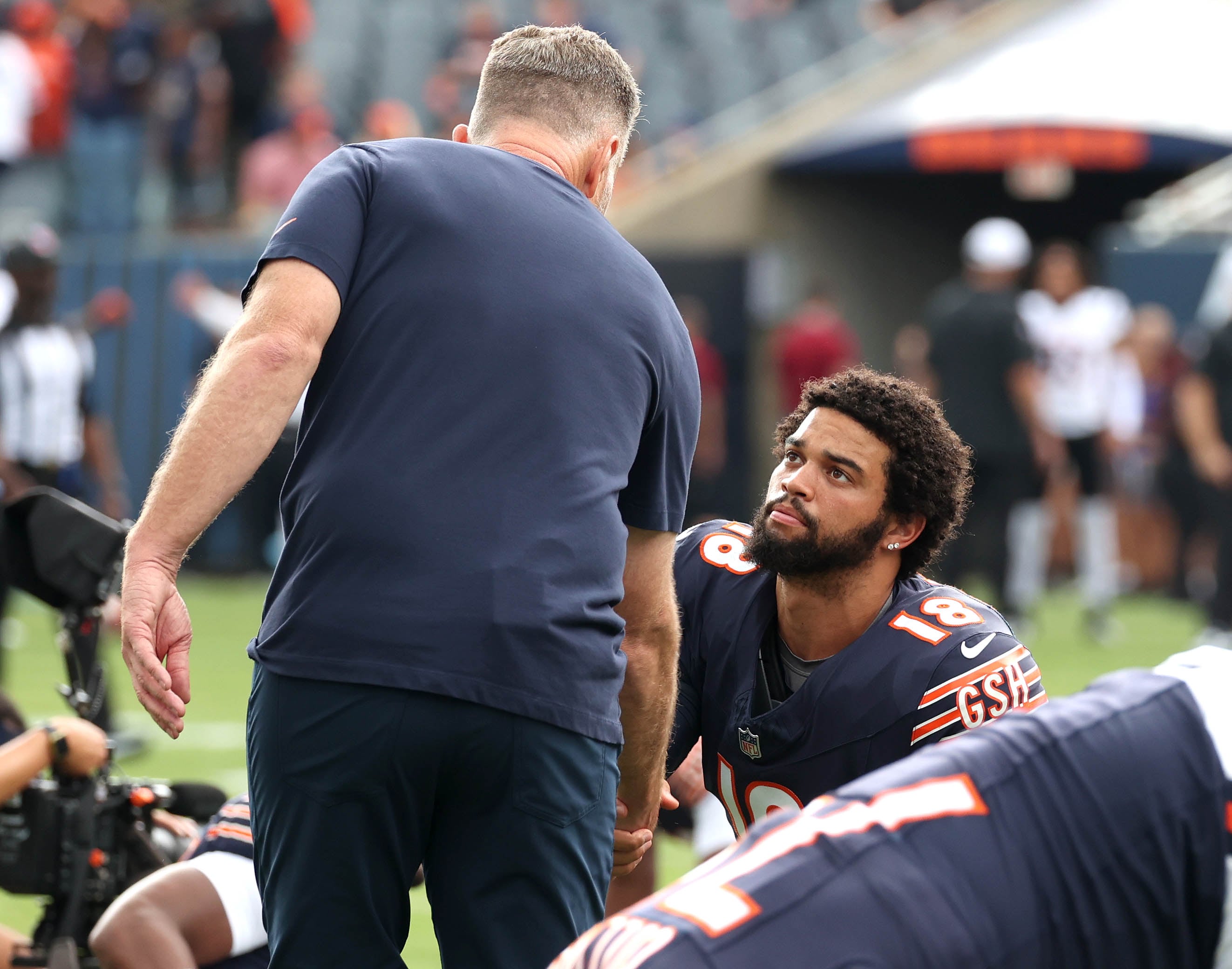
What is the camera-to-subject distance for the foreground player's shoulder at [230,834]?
3.56m

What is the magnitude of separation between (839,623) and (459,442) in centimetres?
118

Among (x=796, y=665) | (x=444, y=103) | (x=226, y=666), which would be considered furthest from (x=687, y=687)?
(x=444, y=103)

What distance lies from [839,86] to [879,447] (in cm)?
1365

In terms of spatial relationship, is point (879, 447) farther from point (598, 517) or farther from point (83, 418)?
point (83, 418)

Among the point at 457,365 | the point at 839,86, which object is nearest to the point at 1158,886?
the point at 457,365

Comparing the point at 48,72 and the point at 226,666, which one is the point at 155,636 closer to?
the point at 226,666

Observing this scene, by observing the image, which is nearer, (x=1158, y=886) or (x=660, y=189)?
(x=1158, y=886)

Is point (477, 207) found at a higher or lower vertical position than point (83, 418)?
higher

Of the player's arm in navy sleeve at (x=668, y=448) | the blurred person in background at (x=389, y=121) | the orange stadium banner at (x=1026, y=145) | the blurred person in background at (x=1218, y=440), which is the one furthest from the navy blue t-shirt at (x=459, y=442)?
the orange stadium banner at (x=1026, y=145)

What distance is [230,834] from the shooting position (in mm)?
3580

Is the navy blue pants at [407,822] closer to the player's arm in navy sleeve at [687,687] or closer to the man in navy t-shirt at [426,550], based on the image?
the man in navy t-shirt at [426,550]

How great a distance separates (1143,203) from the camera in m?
17.4

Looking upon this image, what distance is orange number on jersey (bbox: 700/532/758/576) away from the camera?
368 cm

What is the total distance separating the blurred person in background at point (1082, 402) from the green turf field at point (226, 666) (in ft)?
0.90
